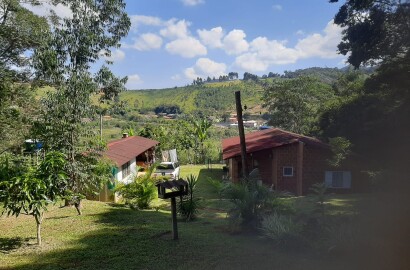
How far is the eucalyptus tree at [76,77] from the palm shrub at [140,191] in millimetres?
2959

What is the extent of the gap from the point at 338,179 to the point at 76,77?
18.6 metres

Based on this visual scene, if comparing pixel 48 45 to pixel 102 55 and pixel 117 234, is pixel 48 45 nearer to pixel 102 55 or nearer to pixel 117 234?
pixel 102 55

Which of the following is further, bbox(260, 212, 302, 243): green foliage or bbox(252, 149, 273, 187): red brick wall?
bbox(252, 149, 273, 187): red brick wall

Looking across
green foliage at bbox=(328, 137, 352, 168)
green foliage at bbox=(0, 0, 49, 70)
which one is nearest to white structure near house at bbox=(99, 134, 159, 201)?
green foliage at bbox=(0, 0, 49, 70)

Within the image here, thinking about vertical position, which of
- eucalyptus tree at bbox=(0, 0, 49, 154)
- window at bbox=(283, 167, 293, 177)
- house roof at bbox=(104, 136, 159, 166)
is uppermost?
eucalyptus tree at bbox=(0, 0, 49, 154)

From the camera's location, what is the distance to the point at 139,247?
32.7ft

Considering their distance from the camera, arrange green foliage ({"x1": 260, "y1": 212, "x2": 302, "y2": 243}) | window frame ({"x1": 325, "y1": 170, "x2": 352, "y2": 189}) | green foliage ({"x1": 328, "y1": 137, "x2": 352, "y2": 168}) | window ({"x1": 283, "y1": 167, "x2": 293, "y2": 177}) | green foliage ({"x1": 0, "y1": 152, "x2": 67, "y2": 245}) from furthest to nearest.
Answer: window ({"x1": 283, "y1": 167, "x2": 293, "y2": 177}) → window frame ({"x1": 325, "y1": 170, "x2": 352, "y2": 189}) → green foliage ({"x1": 328, "y1": 137, "x2": 352, "y2": 168}) → green foliage ({"x1": 260, "y1": 212, "x2": 302, "y2": 243}) → green foliage ({"x1": 0, "y1": 152, "x2": 67, "y2": 245})

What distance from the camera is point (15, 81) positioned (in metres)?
17.6

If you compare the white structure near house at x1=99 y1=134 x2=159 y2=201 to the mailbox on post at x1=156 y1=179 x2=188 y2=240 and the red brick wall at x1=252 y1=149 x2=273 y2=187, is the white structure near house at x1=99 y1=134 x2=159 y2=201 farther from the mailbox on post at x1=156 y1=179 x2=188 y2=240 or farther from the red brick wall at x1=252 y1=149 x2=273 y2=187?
the red brick wall at x1=252 y1=149 x2=273 y2=187

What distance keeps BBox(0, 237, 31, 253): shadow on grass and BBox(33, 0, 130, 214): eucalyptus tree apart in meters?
3.09

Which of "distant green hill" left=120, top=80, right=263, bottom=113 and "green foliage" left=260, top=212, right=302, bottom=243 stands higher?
"distant green hill" left=120, top=80, right=263, bottom=113

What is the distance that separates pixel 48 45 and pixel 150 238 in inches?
343

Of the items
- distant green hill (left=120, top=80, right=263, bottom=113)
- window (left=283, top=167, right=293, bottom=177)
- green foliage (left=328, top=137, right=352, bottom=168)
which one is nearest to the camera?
green foliage (left=328, top=137, right=352, bottom=168)

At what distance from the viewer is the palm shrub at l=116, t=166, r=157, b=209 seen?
672 inches
